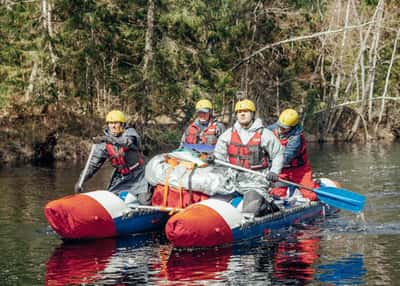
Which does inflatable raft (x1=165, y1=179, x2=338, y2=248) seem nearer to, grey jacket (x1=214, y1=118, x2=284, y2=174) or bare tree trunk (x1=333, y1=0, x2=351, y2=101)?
grey jacket (x1=214, y1=118, x2=284, y2=174)

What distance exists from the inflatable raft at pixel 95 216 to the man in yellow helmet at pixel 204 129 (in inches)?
144

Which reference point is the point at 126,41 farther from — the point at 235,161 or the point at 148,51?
the point at 235,161

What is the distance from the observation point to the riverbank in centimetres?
2758

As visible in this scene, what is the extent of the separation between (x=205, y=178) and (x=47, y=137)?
16.1m

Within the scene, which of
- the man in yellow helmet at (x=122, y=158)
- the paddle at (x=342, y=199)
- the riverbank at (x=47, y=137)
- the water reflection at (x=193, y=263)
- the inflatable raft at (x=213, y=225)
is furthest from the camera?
the riverbank at (x=47, y=137)

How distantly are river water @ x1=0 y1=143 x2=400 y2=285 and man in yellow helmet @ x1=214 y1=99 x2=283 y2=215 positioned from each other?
1.03 m

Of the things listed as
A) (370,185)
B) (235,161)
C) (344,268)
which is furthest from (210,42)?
(344,268)

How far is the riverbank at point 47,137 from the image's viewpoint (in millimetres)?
27578

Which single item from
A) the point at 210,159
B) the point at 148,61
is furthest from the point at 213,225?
the point at 148,61

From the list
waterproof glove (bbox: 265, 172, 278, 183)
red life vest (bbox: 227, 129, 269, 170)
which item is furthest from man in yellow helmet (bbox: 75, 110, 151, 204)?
waterproof glove (bbox: 265, 172, 278, 183)

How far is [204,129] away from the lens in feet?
57.3

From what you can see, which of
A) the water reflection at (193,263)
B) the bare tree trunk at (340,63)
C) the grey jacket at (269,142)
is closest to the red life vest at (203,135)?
the grey jacket at (269,142)

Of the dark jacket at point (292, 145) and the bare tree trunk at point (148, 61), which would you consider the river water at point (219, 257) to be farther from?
the bare tree trunk at point (148, 61)

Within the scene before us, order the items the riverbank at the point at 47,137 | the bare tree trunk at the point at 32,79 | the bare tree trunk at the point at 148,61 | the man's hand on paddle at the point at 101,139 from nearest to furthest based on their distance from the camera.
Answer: the man's hand on paddle at the point at 101,139 < the riverbank at the point at 47,137 < the bare tree trunk at the point at 32,79 < the bare tree trunk at the point at 148,61
